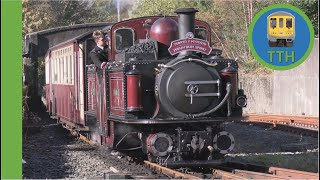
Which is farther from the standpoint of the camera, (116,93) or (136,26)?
(136,26)

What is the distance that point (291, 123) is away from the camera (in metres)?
19.9

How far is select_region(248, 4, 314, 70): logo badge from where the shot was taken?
16.1 m

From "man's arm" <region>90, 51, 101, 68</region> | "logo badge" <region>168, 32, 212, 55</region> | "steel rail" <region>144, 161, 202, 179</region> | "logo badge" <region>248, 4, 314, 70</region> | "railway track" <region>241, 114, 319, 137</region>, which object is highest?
→ "logo badge" <region>248, 4, 314, 70</region>

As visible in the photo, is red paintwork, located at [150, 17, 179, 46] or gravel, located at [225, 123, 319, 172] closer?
red paintwork, located at [150, 17, 179, 46]

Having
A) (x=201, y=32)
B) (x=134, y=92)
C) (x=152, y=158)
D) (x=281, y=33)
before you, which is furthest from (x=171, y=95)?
(x=281, y=33)

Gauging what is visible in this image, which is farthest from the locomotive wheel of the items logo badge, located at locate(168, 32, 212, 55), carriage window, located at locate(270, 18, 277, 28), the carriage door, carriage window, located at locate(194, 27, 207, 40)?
carriage window, located at locate(270, 18, 277, 28)

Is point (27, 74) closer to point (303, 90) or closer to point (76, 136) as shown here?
point (76, 136)

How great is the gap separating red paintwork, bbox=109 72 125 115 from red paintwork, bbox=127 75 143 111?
220 mm

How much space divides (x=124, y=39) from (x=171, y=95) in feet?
6.24

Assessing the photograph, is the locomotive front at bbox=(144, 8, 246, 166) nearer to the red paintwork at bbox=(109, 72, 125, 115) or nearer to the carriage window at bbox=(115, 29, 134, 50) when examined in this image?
the red paintwork at bbox=(109, 72, 125, 115)

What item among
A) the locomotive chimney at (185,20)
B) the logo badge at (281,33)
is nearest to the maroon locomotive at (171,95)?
the locomotive chimney at (185,20)

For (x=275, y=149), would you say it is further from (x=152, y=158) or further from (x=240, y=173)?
(x=240, y=173)

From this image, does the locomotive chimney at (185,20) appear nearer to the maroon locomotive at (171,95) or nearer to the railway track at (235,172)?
the maroon locomotive at (171,95)

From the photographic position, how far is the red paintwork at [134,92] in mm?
9484
